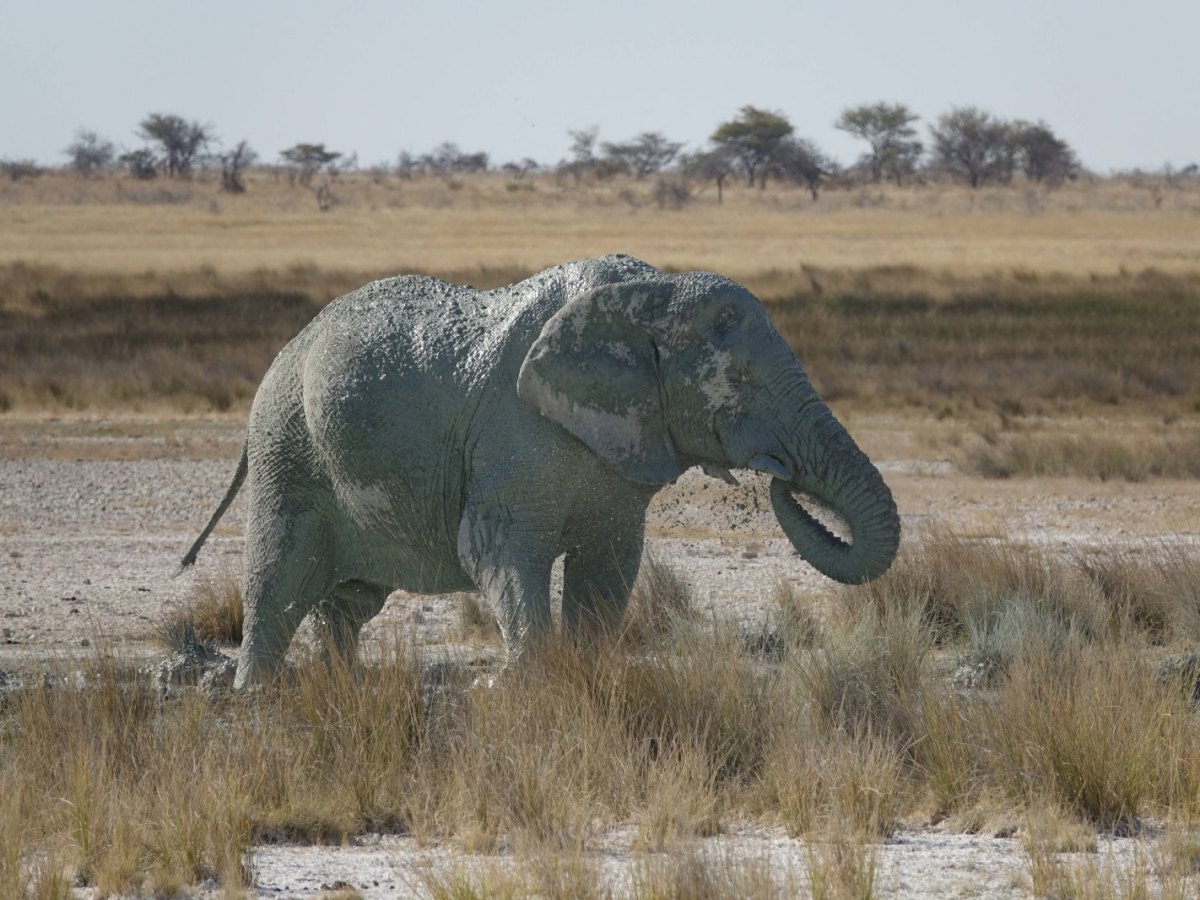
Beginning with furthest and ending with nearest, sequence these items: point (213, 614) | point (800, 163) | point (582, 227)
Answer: point (800, 163) < point (582, 227) < point (213, 614)

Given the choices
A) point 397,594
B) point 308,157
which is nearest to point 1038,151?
point 308,157

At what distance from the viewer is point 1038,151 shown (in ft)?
306

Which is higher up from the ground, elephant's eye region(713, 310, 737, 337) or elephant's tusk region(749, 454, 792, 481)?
elephant's eye region(713, 310, 737, 337)

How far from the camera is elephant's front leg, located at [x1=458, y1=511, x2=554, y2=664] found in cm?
766

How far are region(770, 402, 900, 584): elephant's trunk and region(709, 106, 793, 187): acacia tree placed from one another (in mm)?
78643

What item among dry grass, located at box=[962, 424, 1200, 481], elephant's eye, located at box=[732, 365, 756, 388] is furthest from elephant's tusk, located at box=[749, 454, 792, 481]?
dry grass, located at box=[962, 424, 1200, 481]

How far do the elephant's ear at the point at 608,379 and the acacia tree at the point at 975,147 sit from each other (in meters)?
83.9

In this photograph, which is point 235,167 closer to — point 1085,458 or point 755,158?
point 755,158

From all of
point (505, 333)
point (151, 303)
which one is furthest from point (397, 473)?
point (151, 303)

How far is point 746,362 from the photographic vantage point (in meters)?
7.55

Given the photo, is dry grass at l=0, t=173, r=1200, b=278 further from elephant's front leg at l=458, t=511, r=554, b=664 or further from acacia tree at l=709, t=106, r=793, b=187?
elephant's front leg at l=458, t=511, r=554, b=664

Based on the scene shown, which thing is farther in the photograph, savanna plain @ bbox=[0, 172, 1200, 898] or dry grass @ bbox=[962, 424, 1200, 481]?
dry grass @ bbox=[962, 424, 1200, 481]

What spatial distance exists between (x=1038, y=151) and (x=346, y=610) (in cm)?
8855

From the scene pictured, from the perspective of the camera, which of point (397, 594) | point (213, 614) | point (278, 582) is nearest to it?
point (278, 582)
